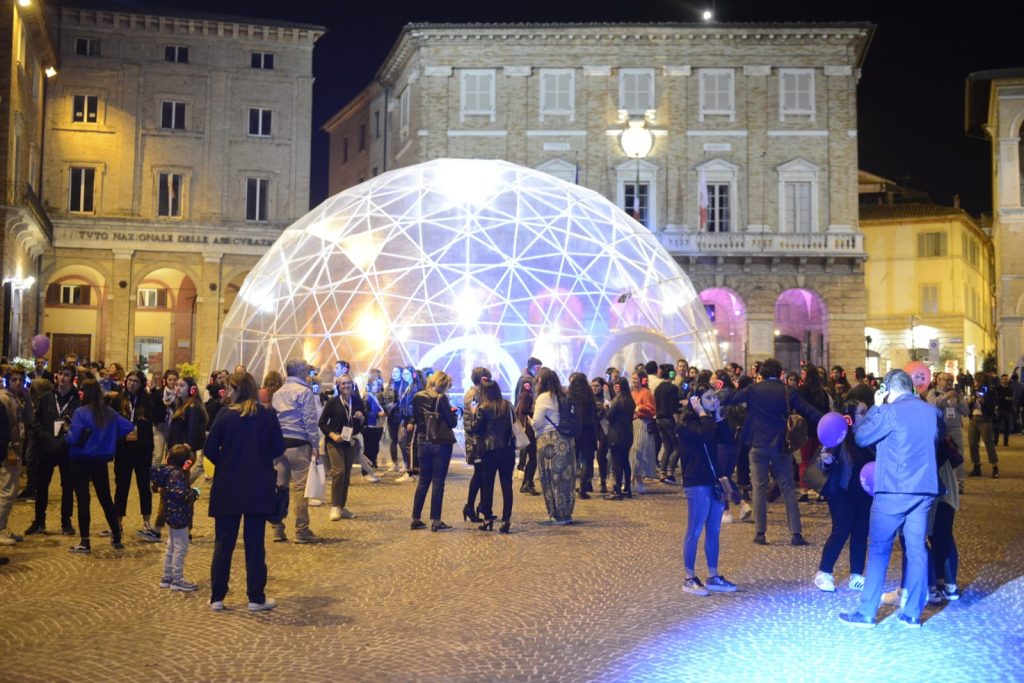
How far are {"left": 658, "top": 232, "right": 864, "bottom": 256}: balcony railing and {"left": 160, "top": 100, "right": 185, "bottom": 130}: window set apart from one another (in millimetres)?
19620

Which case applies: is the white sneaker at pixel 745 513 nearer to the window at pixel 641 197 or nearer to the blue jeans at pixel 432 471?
the blue jeans at pixel 432 471

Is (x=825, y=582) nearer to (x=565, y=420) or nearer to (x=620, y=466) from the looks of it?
(x=565, y=420)

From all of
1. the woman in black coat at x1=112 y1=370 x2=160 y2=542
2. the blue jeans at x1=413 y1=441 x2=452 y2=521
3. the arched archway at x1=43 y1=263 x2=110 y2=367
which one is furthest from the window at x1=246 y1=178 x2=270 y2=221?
the blue jeans at x1=413 y1=441 x2=452 y2=521

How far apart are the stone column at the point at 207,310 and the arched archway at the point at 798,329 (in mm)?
21928

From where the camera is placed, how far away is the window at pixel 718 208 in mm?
39031

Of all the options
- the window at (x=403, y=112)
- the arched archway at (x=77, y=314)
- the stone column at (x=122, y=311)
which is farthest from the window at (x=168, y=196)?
the window at (x=403, y=112)

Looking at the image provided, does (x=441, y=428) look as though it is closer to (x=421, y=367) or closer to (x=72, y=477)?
(x=72, y=477)

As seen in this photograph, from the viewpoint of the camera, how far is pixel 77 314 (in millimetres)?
40969

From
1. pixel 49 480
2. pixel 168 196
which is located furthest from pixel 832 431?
pixel 168 196

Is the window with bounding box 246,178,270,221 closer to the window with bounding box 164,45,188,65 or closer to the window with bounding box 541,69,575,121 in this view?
the window with bounding box 164,45,188,65

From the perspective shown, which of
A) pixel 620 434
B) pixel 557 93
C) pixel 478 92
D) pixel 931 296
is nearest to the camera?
pixel 620 434

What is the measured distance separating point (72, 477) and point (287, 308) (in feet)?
37.2

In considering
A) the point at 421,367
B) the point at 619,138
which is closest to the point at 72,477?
the point at 421,367

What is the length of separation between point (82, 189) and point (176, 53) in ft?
21.8
